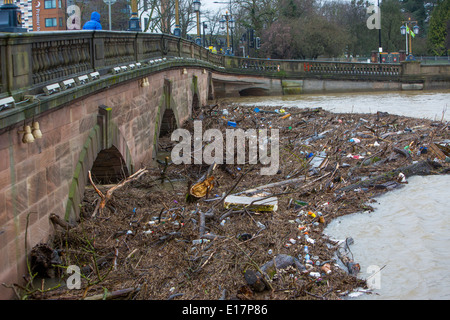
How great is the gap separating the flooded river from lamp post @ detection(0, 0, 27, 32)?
5.42 metres

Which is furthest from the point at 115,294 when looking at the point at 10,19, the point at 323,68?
the point at 323,68

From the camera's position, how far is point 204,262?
827 centimetres

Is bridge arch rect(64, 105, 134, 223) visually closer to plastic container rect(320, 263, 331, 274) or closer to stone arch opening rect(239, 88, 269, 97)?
plastic container rect(320, 263, 331, 274)

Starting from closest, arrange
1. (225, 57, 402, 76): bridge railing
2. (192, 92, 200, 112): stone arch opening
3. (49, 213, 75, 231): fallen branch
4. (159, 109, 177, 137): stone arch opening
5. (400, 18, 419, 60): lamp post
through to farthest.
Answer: (49, 213, 75, 231): fallen branch
(159, 109, 177, 137): stone arch opening
(192, 92, 200, 112): stone arch opening
(225, 57, 402, 76): bridge railing
(400, 18, 419, 60): lamp post

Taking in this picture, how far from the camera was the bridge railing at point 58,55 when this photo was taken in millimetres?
7359

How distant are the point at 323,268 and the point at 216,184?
5111 mm

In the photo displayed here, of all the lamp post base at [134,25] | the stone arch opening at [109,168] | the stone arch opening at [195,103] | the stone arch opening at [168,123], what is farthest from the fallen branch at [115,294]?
the stone arch opening at [195,103]

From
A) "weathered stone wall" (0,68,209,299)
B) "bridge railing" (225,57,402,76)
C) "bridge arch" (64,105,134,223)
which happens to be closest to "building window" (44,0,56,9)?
"bridge railing" (225,57,402,76)

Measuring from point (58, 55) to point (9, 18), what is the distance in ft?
4.42

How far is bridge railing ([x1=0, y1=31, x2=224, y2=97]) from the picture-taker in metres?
7.36

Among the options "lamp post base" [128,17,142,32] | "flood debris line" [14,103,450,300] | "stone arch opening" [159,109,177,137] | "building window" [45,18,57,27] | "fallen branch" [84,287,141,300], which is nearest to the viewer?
"fallen branch" [84,287,141,300]

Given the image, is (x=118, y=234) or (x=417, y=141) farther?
(x=417, y=141)

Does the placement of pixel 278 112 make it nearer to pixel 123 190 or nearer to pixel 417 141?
pixel 417 141
